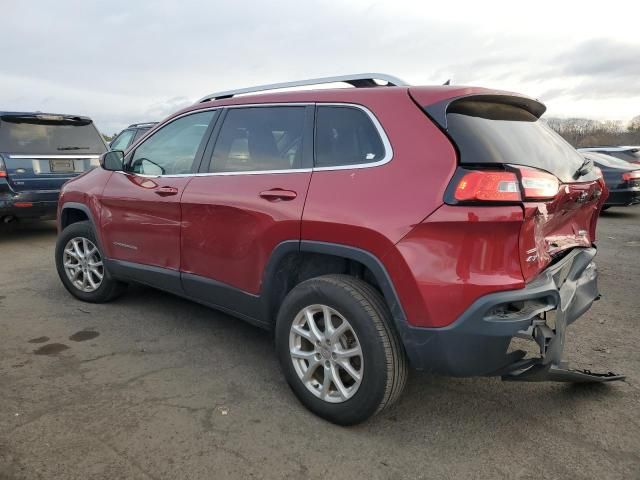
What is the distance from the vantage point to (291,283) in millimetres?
3049

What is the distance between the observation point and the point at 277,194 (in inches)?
114

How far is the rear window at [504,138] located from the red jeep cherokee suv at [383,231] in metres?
0.01

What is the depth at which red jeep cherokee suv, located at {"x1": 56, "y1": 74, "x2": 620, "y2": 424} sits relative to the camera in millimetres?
2262

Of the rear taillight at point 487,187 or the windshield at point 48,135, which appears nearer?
the rear taillight at point 487,187

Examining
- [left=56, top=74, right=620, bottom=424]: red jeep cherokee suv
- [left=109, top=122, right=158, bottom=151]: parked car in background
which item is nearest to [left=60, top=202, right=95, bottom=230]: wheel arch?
[left=56, top=74, right=620, bottom=424]: red jeep cherokee suv

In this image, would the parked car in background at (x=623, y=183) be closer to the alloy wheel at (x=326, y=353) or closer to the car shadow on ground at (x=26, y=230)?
the alloy wheel at (x=326, y=353)

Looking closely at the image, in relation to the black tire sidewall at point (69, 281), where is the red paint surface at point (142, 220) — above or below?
above

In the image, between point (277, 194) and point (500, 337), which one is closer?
point (500, 337)

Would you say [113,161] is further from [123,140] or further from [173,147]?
[123,140]

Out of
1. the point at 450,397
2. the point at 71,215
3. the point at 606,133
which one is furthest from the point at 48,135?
the point at 606,133

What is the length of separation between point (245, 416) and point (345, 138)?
5.23 feet

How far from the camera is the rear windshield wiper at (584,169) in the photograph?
288 cm

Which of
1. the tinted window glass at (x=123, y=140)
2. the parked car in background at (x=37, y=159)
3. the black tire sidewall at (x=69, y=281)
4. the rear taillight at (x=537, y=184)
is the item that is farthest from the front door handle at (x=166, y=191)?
the tinted window glass at (x=123, y=140)

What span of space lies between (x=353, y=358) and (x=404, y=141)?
113 centimetres
